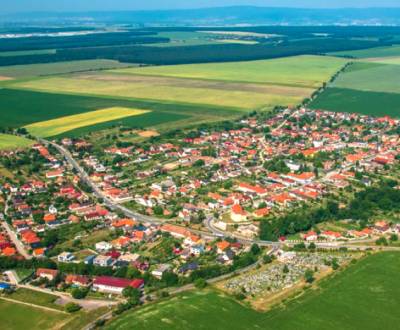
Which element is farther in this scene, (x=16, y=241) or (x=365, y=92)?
(x=365, y=92)

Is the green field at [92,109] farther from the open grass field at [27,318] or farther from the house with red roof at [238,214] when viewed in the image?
the open grass field at [27,318]

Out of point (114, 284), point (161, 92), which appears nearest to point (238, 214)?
point (114, 284)

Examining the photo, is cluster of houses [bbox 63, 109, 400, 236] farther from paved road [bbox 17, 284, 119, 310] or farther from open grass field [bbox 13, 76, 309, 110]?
paved road [bbox 17, 284, 119, 310]

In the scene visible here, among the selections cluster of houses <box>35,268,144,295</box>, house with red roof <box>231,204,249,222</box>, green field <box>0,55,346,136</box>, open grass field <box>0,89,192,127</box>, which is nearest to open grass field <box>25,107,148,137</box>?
green field <box>0,55,346,136</box>

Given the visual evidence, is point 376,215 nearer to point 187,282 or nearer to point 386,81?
point 187,282

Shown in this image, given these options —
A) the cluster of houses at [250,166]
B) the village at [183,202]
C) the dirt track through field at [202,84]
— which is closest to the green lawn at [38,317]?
the village at [183,202]

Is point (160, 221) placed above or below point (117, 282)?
above

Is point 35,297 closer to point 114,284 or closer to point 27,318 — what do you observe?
point 27,318
